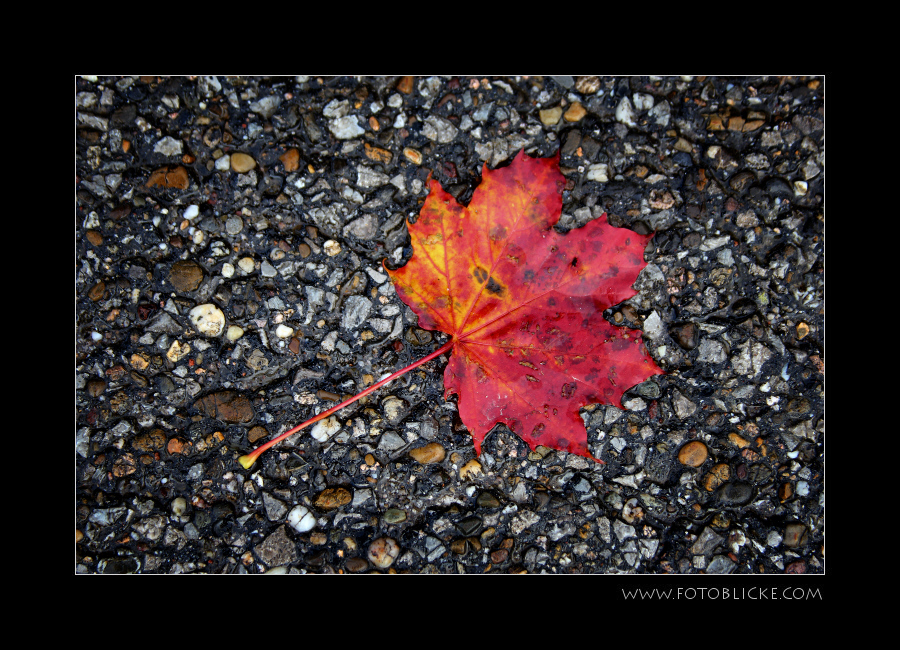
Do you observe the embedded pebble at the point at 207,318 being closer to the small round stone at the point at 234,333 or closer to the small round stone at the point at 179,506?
the small round stone at the point at 234,333

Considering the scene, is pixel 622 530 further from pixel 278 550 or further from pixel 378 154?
pixel 378 154

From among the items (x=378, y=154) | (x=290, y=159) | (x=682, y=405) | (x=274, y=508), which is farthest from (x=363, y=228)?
(x=682, y=405)

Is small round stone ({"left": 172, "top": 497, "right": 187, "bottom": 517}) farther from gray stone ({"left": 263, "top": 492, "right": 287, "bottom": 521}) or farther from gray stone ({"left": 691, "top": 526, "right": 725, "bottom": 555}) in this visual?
gray stone ({"left": 691, "top": 526, "right": 725, "bottom": 555})

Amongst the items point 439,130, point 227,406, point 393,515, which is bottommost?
point 393,515

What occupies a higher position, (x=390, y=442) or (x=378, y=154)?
(x=378, y=154)

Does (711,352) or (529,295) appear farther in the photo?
(711,352)

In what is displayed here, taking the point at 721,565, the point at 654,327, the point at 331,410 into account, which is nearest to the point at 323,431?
the point at 331,410
